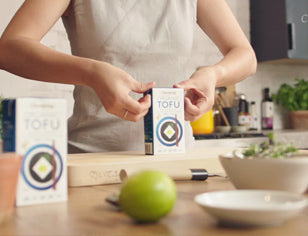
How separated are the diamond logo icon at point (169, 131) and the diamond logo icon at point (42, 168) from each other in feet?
1.50

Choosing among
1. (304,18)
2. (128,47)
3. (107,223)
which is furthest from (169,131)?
(304,18)

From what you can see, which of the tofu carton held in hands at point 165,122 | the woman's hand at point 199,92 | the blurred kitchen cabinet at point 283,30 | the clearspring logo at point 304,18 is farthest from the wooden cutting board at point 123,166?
the clearspring logo at point 304,18

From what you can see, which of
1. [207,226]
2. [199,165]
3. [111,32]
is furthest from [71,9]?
[207,226]

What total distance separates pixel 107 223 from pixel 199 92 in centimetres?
70

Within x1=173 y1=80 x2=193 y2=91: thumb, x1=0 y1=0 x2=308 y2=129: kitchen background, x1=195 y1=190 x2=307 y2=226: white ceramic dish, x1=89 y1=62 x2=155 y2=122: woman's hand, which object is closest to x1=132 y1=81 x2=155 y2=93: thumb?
x1=89 y1=62 x2=155 y2=122: woman's hand

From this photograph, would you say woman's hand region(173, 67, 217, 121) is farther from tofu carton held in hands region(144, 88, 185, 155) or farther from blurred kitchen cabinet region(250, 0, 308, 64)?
blurred kitchen cabinet region(250, 0, 308, 64)

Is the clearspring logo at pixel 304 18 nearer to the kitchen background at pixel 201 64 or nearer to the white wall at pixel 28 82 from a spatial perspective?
the kitchen background at pixel 201 64

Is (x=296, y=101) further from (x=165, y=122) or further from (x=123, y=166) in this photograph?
(x=123, y=166)

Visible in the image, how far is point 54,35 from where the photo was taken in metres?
2.54

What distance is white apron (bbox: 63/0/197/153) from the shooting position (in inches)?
54.9

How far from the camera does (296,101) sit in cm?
343

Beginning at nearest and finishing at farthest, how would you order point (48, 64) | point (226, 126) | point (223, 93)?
point (48, 64) → point (226, 126) → point (223, 93)

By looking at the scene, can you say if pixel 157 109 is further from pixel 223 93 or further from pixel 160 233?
pixel 223 93

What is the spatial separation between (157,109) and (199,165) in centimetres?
18
